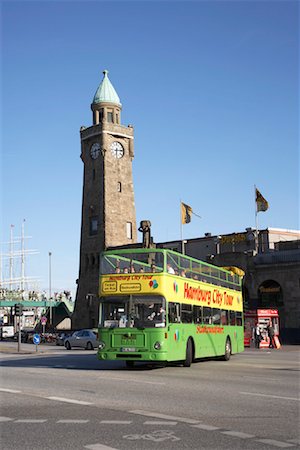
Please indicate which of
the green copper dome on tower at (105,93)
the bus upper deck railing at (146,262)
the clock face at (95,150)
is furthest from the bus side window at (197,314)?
the green copper dome on tower at (105,93)

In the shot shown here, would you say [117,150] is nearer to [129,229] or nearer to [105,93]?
[105,93]

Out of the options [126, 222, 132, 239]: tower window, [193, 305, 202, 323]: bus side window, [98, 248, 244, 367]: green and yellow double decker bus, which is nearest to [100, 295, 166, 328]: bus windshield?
[98, 248, 244, 367]: green and yellow double decker bus

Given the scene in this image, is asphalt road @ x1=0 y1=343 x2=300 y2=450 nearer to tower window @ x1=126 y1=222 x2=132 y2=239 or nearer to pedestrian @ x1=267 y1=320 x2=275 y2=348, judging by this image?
pedestrian @ x1=267 y1=320 x2=275 y2=348

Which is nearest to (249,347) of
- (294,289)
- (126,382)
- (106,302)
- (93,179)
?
(294,289)

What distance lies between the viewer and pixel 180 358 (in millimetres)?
21406

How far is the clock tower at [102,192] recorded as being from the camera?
244 ft

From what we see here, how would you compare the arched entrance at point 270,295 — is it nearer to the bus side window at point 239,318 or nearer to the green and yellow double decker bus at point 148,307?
the bus side window at point 239,318

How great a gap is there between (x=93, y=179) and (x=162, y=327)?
5784cm

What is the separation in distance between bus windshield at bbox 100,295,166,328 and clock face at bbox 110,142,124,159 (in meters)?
56.9

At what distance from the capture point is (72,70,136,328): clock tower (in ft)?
244

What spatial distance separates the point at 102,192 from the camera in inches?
2948

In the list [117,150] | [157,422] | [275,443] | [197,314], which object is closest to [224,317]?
[197,314]

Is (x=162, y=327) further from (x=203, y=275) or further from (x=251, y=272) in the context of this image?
(x=251, y=272)

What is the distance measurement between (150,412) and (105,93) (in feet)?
232
